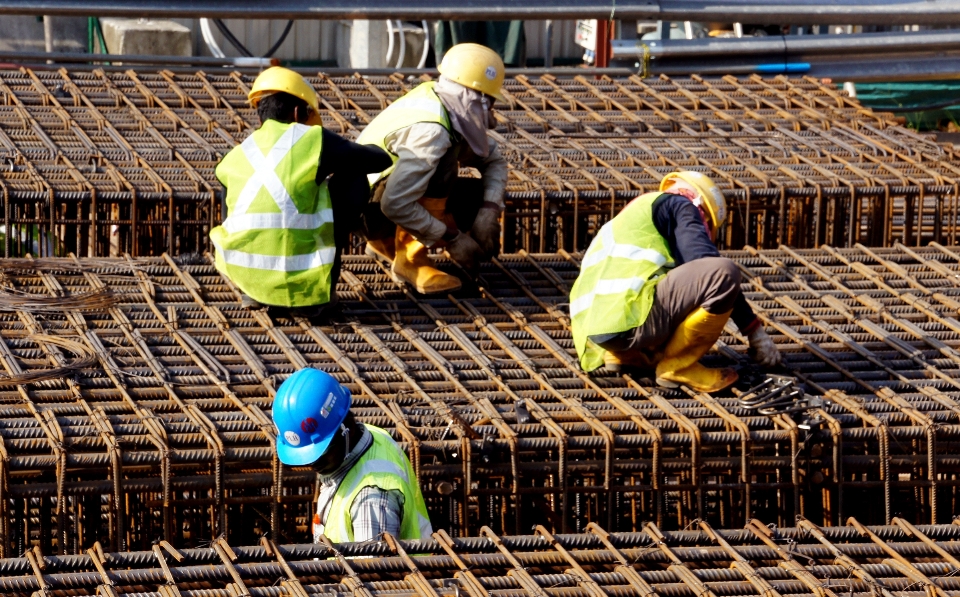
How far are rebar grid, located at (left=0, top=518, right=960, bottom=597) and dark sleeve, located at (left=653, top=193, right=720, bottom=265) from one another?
1.75 meters

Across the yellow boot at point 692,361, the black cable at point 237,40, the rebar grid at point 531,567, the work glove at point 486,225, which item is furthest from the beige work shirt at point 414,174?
the black cable at point 237,40

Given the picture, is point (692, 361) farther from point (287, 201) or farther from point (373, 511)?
point (373, 511)

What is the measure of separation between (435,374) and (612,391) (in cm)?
77

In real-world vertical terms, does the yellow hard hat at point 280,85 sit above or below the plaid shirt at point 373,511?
above

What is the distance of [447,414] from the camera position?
235 inches

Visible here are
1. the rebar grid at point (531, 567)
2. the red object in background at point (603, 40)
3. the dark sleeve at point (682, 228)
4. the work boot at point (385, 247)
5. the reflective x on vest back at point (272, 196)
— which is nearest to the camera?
the rebar grid at point (531, 567)

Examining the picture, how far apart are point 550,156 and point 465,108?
70.8 inches

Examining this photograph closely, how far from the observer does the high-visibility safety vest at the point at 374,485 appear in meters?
4.89

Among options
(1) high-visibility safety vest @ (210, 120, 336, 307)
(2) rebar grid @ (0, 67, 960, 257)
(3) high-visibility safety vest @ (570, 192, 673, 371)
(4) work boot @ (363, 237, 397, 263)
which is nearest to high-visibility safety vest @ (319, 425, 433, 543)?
(3) high-visibility safety vest @ (570, 192, 673, 371)

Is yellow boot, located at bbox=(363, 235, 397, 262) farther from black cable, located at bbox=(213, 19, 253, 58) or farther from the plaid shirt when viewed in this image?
black cable, located at bbox=(213, 19, 253, 58)

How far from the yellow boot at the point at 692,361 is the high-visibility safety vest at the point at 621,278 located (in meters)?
0.19

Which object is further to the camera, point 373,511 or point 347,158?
point 347,158

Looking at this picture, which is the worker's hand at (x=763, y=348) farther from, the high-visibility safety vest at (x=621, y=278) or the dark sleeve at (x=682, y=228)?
the high-visibility safety vest at (x=621, y=278)

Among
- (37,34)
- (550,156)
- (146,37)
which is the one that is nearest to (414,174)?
(550,156)
